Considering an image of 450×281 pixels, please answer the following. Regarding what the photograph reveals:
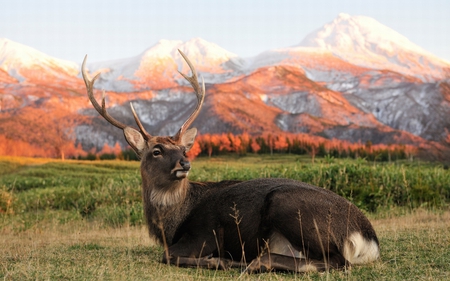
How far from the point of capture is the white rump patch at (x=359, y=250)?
20.8 ft

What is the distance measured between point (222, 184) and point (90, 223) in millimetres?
7685

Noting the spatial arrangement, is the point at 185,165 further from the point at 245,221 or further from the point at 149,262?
the point at 149,262

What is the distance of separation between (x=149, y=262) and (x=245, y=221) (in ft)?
4.14

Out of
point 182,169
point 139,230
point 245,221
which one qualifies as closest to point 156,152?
point 182,169

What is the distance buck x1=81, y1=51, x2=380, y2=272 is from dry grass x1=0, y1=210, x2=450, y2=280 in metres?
0.22

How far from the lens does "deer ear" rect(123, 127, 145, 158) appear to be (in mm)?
7832

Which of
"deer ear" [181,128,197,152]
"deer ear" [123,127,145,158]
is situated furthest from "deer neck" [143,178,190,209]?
"deer ear" [181,128,197,152]

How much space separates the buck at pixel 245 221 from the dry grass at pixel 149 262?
22cm

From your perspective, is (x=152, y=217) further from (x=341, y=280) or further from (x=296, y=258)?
(x=341, y=280)

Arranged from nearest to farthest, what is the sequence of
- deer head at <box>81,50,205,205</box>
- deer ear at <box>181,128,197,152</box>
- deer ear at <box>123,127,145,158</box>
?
deer head at <box>81,50,205,205</box> < deer ear at <box>123,127,145,158</box> < deer ear at <box>181,128,197,152</box>

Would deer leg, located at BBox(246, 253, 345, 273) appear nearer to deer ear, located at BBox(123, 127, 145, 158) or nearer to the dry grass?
the dry grass

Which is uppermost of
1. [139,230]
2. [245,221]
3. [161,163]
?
[161,163]

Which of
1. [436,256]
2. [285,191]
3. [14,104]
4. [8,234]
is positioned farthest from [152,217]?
[14,104]

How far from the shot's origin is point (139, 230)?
1191 centimetres
